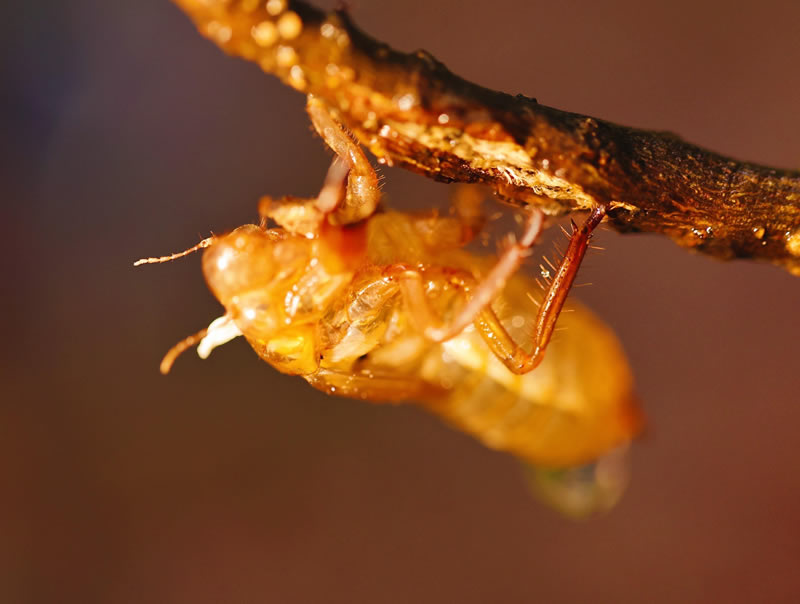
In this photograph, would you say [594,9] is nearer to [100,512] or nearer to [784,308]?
[784,308]

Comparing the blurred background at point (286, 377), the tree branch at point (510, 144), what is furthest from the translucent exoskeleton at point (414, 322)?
the blurred background at point (286, 377)

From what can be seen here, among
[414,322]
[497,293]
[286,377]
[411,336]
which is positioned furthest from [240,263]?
[286,377]

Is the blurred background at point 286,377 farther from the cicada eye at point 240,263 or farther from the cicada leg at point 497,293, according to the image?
the cicada leg at point 497,293

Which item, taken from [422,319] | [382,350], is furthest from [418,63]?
[382,350]

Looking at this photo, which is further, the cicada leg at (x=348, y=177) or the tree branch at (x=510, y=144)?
the cicada leg at (x=348, y=177)

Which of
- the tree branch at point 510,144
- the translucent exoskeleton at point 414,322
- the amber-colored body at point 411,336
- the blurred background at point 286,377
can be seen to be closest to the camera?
the tree branch at point 510,144

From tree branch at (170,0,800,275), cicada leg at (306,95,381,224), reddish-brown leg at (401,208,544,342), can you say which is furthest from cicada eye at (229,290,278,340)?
tree branch at (170,0,800,275)


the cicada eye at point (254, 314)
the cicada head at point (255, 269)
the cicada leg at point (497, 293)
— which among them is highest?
the cicada leg at point (497, 293)

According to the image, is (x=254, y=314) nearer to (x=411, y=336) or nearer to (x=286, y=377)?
(x=411, y=336)
